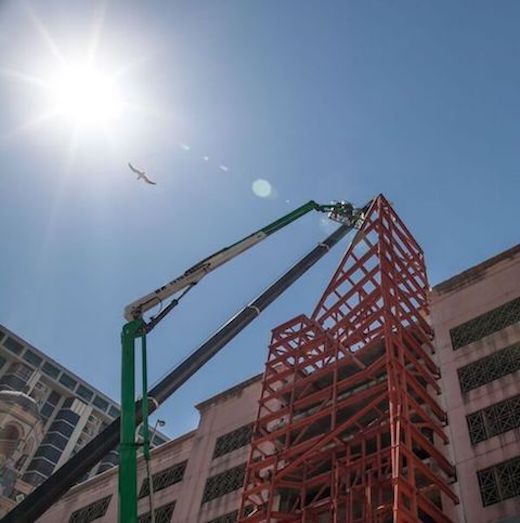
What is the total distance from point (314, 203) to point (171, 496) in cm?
1880

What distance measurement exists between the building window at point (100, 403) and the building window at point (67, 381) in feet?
15.2

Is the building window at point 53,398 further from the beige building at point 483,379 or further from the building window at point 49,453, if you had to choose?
the beige building at point 483,379

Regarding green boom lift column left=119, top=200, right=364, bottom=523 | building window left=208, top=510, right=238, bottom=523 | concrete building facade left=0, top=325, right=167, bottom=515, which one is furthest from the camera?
concrete building facade left=0, top=325, right=167, bottom=515

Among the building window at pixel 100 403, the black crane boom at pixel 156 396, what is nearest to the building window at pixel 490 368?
the black crane boom at pixel 156 396

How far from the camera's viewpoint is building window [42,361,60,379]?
92312 mm

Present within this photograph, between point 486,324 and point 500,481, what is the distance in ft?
24.6

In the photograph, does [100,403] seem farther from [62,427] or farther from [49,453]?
[49,453]

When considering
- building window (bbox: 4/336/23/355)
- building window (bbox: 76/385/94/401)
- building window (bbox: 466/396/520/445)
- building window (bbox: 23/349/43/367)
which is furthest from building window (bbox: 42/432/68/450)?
building window (bbox: 466/396/520/445)

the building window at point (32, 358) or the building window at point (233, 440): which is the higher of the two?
the building window at point (32, 358)

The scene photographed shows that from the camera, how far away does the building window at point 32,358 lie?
296 ft

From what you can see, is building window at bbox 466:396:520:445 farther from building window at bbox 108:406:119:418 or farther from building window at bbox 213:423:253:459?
building window at bbox 108:406:119:418

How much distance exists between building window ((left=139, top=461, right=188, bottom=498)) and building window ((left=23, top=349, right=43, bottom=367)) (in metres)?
58.7

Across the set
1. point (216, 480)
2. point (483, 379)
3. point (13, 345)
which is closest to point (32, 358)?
point (13, 345)

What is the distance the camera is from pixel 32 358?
3583 inches
